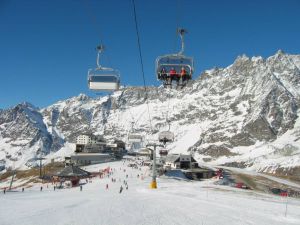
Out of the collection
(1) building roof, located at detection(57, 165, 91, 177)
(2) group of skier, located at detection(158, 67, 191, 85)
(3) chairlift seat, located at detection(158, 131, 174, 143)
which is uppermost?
(2) group of skier, located at detection(158, 67, 191, 85)

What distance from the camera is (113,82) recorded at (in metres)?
24.5

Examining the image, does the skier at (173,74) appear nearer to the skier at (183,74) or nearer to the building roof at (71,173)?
the skier at (183,74)

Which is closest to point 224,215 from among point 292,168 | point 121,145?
point 292,168

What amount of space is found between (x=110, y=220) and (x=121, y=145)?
17356 cm

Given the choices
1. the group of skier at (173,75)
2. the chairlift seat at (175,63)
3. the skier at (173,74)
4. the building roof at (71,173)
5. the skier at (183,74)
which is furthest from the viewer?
the building roof at (71,173)

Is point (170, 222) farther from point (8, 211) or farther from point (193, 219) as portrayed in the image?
point (8, 211)

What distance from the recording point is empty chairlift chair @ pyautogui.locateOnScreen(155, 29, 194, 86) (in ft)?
80.4

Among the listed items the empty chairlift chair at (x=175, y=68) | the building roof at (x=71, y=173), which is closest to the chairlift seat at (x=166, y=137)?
the building roof at (x=71, y=173)

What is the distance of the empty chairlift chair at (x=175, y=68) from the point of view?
2451cm

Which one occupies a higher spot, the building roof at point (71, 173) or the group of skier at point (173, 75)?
the group of skier at point (173, 75)

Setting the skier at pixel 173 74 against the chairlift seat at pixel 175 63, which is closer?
the chairlift seat at pixel 175 63

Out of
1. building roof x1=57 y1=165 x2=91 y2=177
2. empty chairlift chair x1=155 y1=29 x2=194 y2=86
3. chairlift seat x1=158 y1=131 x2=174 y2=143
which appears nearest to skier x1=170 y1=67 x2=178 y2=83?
empty chairlift chair x1=155 y1=29 x2=194 y2=86

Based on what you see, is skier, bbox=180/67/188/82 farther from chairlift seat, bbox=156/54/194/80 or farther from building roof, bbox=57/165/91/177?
building roof, bbox=57/165/91/177

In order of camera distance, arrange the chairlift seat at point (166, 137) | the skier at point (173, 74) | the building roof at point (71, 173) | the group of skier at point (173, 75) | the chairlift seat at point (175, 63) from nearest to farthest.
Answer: the chairlift seat at point (175, 63) < the group of skier at point (173, 75) < the skier at point (173, 74) < the chairlift seat at point (166, 137) < the building roof at point (71, 173)
